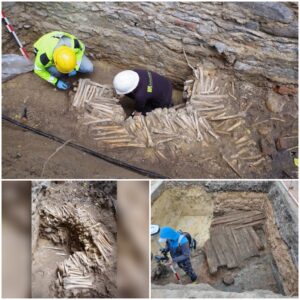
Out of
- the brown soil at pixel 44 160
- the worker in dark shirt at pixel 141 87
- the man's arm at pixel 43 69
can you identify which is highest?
the man's arm at pixel 43 69

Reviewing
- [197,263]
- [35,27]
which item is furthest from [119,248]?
[35,27]

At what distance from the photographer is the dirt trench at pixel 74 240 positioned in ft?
12.9

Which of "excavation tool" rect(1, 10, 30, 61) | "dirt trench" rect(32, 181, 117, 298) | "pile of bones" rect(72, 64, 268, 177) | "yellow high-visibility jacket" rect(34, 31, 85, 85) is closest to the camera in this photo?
"dirt trench" rect(32, 181, 117, 298)

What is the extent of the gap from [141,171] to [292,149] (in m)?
2.50

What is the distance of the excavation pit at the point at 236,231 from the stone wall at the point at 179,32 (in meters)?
2.13

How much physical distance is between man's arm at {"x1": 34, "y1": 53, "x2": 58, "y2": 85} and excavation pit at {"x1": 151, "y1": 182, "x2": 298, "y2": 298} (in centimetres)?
269

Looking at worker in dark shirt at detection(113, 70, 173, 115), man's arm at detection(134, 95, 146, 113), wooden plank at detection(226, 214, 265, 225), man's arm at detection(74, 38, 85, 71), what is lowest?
wooden plank at detection(226, 214, 265, 225)

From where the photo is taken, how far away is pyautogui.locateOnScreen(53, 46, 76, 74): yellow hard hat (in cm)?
602

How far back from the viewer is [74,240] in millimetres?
4633

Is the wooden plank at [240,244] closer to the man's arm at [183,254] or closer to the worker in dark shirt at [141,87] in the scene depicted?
the man's arm at [183,254]

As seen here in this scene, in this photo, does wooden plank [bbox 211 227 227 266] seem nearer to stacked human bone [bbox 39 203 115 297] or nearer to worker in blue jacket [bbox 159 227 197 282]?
worker in blue jacket [bbox 159 227 197 282]

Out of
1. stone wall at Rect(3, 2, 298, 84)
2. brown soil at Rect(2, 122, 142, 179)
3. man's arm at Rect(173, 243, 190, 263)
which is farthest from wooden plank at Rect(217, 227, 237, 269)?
stone wall at Rect(3, 2, 298, 84)

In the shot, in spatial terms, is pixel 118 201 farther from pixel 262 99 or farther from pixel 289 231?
pixel 262 99

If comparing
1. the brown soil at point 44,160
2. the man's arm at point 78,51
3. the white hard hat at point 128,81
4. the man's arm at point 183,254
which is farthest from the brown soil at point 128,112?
the man's arm at point 183,254
